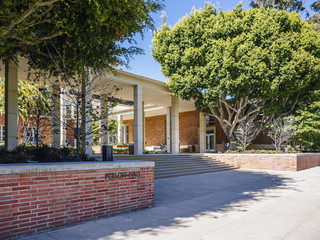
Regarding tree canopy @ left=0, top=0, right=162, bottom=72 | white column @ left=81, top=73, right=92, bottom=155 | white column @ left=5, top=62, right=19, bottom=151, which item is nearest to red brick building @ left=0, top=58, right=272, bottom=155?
white column @ left=5, top=62, right=19, bottom=151

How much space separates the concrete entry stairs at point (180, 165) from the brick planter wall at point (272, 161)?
2.22 ft

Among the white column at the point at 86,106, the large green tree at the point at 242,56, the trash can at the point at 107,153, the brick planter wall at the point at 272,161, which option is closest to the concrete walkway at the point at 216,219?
the trash can at the point at 107,153

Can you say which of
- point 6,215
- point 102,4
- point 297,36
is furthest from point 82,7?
point 297,36

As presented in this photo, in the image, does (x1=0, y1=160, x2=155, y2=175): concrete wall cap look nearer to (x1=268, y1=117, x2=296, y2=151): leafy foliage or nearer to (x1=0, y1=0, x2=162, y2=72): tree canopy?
(x1=0, y1=0, x2=162, y2=72): tree canopy

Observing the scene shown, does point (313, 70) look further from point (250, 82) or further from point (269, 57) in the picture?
point (250, 82)

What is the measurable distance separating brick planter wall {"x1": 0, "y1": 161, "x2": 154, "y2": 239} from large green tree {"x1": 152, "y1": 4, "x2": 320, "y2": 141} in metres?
12.0

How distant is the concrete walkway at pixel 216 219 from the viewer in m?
4.57

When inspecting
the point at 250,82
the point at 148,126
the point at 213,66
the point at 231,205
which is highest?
the point at 213,66

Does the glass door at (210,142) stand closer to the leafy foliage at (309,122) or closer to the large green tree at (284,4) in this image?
the leafy foliage at (309,122)

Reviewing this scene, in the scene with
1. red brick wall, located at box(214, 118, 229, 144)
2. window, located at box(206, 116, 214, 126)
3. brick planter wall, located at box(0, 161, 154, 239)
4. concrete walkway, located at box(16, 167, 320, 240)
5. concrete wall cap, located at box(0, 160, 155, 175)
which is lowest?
concrete walkway, located at box(16, 167, 320, 240)

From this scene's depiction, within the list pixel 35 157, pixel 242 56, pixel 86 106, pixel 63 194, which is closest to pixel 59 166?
pixel 63 194

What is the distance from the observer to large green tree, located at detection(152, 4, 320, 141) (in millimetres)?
15828

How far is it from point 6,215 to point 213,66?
589 inches

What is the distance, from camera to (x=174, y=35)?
18.2 metres
